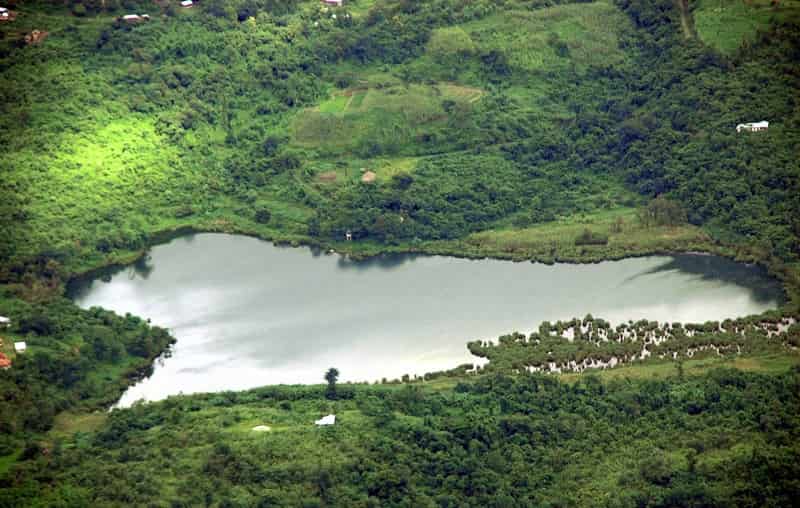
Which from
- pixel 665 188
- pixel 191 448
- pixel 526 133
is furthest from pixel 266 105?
pixel 191 448

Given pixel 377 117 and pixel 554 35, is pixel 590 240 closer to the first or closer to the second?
pixel 377 117

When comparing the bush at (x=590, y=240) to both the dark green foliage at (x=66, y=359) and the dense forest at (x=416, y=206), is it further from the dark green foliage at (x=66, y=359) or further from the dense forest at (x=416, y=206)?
the dark green foliage at (x=66, y=359)

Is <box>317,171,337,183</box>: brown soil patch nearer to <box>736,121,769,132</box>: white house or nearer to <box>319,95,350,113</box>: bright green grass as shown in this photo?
<box>319,95,350,113</box>: bright green grass

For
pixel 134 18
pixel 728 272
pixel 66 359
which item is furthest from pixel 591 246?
pixel 134 18

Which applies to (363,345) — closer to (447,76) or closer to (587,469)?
(587,469)

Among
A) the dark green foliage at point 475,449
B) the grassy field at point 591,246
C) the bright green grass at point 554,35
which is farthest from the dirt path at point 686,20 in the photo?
the dark green foliage at point 475,449
